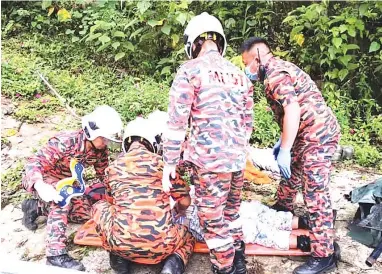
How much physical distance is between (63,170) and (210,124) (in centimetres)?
146

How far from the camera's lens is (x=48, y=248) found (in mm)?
3947

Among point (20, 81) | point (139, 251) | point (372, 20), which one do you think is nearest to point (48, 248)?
point (139, 251)

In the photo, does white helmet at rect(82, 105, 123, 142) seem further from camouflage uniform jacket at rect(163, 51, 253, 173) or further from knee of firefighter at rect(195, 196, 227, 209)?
knee of firefighter at rect(195, 196, 227, 209)

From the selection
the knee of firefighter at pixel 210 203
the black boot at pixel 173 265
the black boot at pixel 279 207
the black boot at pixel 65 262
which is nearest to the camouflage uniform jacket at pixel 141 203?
the black boot at pixel 173 265

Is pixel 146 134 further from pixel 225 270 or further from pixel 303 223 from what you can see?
pixel 303 223

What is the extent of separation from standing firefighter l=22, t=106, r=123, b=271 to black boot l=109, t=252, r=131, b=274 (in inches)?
9.4

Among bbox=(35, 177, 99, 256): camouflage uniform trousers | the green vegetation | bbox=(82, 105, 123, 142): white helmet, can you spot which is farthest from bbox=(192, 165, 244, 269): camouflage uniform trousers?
the green vegetation

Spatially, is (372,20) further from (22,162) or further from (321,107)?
(22,162)

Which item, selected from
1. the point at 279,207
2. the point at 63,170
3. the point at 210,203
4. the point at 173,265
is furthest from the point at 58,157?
the point at 279,207

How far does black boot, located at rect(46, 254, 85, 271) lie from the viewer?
3.89 metres

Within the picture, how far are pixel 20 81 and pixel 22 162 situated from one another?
5.88 feet

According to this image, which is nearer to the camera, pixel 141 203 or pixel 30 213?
pixel 141 203

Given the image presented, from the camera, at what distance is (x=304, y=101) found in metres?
3.82

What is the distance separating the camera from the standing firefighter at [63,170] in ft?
13.0
